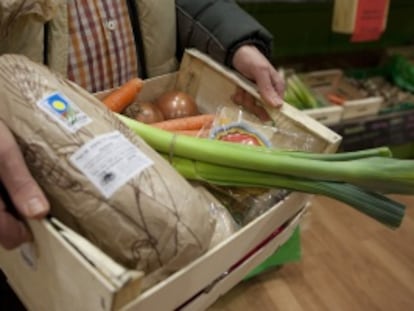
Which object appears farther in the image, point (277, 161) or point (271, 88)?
point (271, 88)

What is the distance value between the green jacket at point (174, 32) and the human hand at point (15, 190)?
29cm

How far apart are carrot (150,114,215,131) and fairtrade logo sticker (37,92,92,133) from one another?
0.29 m

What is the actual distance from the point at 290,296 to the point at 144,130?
894 mm

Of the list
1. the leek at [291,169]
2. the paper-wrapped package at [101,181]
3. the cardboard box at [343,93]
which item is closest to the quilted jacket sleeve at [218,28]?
the leek at [291,169]

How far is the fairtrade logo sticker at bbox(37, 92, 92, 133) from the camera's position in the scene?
1.98ft

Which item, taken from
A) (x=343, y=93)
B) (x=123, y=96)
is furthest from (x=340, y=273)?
(x=123, y=96)

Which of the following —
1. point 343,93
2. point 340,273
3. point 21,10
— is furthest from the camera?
point 343,93

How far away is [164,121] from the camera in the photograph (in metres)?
0.94

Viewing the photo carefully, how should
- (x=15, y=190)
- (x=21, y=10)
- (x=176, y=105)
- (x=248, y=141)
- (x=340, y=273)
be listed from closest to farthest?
(x=15, y=190)
(x=21, y=10)
(x=248, y=141)
(x=176, y=105)
(x=340, y=273)

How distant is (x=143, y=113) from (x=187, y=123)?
0.09 metres

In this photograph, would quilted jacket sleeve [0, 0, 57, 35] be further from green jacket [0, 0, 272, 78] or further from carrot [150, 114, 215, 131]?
carrot [150, 114, 215, 131]

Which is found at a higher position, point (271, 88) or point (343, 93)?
point (271, 88)

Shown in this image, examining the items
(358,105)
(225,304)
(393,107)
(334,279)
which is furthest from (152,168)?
(393,107)

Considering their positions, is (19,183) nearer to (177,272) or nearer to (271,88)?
(177,272)
